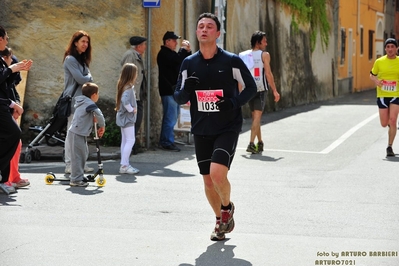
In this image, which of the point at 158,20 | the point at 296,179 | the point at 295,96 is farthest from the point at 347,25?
the point at 296,179

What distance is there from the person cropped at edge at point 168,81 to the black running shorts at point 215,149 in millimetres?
7378

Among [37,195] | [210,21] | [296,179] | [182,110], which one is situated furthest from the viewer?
[182,110]

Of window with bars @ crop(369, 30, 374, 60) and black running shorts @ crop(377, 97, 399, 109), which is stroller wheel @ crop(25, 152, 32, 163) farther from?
window with bars @ crop(369, 30, 374, 60)

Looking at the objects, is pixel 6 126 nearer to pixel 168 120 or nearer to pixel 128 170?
pixel 128 170

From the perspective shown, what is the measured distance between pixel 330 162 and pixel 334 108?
14092 mm

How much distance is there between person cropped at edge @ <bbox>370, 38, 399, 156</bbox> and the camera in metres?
14.9

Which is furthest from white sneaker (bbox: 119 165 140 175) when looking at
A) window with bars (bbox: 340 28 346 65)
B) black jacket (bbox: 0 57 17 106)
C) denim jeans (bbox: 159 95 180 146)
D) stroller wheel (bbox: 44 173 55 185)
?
window with bars (bbox: 340 28 346 65)

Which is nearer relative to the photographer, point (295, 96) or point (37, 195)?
point (37, 195)

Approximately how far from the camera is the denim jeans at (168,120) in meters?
15.4

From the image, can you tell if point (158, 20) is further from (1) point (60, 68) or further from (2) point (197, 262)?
(2) point (197, 262)

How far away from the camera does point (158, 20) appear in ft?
53.0

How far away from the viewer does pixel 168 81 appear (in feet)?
50.5

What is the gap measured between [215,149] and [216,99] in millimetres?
425

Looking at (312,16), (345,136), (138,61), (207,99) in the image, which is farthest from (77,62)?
(312,16)
